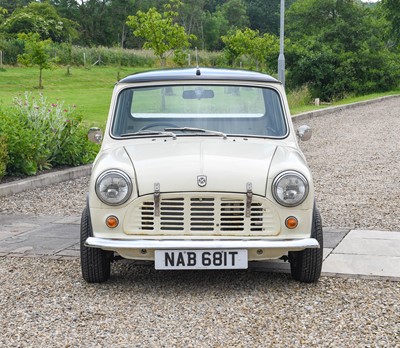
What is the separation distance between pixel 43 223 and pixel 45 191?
2.27m

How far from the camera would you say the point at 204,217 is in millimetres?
5320

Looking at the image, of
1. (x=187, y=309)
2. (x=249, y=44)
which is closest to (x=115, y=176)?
(x=187, y=309)

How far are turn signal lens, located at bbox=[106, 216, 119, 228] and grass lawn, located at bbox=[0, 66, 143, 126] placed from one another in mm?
13208

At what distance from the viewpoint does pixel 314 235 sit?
18.2 feet

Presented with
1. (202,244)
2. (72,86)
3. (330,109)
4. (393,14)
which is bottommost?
(72,86)

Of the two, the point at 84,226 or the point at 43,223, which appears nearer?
the point at 84,226

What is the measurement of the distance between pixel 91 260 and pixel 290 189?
1.56 metres

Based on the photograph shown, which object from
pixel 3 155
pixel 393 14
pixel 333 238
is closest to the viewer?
pixel 333 238

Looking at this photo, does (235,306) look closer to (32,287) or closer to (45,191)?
(32,287)

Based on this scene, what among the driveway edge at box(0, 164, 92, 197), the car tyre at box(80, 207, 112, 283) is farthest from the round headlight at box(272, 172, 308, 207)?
the driveway edge at box(0, 164, 92, 197)

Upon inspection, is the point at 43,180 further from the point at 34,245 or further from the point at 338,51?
the point at 338,51

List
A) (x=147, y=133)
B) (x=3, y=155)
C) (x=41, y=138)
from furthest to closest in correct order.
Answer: (x=41, y=138), (x=3, y=155), (x=147, y=133)

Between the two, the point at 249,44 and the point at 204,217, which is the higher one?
the point at 204,217

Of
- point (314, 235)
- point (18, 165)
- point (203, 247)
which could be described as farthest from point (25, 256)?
point (18, 165)
